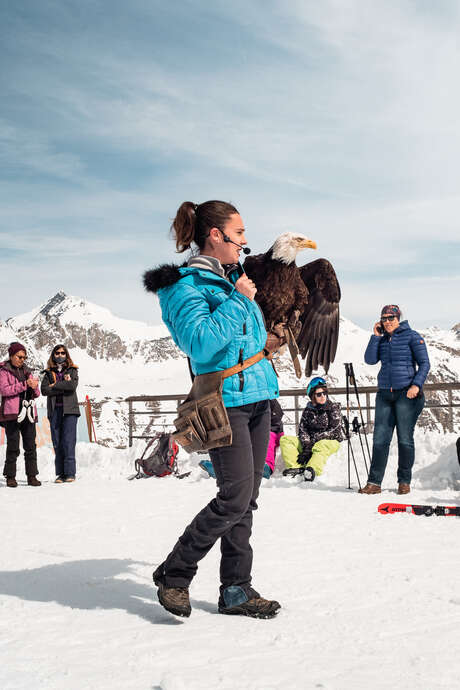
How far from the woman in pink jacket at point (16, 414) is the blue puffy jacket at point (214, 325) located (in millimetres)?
5978

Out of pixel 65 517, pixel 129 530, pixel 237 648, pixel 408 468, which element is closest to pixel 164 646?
pixel 237 648

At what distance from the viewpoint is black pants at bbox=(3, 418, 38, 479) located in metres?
8.22

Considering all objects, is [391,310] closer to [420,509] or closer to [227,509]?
[420,509]

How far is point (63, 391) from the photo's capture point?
8.84 metres

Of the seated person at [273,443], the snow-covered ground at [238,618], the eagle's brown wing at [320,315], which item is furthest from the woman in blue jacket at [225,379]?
the seated person at [273,443]

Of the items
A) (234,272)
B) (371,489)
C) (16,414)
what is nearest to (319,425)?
(371,489)

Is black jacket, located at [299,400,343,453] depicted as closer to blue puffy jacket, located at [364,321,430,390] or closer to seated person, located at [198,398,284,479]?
seated person, located at [198,398,284,479]

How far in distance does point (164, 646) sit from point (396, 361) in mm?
5000

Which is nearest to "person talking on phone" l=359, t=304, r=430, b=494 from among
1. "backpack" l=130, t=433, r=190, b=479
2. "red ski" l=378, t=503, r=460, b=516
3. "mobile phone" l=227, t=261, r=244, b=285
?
"red ski" l=378, t=503, r=460, b=516

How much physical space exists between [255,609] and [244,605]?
47 millimetres

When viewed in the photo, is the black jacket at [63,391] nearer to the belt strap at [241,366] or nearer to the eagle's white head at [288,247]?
the eagle's white head at [288,247]

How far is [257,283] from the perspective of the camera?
5.48 metres

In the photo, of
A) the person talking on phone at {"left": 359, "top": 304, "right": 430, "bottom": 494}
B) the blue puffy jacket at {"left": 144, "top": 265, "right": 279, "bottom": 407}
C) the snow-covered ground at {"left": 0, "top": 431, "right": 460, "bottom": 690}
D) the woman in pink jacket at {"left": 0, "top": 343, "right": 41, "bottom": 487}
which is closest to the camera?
the snow-covered ground at {"left": 0, "top": 431, "right": 460, "bottom": 690}

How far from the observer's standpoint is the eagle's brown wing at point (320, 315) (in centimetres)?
650
